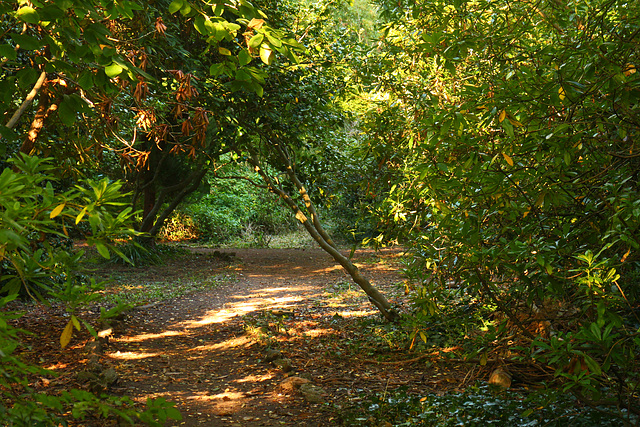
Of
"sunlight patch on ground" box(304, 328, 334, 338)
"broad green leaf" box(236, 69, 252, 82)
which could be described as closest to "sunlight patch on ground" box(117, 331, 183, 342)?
"sunlight patch on ground" box(304, 328, 334, 338)

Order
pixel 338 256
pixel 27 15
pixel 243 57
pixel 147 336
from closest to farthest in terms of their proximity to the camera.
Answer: pixel 27 15 → pixel 243 57 → pixel 147 336 → pixel 338 256

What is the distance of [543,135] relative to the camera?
2666 millimetres

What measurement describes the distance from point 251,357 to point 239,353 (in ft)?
0.84

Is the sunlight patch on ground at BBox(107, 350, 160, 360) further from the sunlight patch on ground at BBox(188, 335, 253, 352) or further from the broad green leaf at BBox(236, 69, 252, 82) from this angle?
the broad green leaf at BBox(236, 69, 252, 82)

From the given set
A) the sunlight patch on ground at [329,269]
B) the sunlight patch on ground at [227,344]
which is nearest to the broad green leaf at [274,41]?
the sunlight patch on ground at [227,344]

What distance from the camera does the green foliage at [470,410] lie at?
133 inches

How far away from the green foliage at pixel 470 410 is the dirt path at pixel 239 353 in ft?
1.22

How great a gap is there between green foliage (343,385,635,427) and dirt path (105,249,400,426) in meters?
0.37

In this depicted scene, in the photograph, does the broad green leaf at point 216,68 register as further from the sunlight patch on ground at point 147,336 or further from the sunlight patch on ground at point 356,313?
the sunlight patch on ground at point 356,313

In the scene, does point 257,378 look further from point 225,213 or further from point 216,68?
point 225,213

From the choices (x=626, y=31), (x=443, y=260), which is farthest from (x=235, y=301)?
(x=626, y=31)

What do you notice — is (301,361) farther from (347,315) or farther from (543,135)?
(543,135)

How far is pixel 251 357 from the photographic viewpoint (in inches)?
225

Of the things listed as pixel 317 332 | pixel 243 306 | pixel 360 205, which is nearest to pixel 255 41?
pixel 360 205
